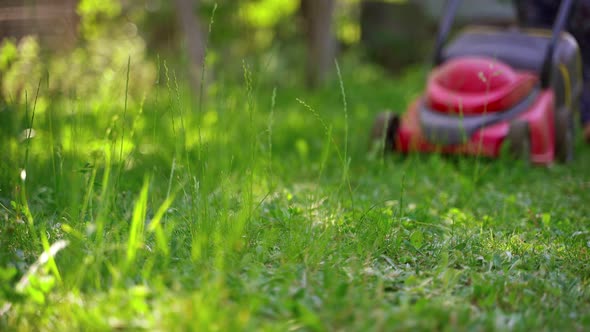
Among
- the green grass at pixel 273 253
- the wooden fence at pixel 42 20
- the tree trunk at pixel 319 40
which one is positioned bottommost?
the tree trunk at pixel 319 40

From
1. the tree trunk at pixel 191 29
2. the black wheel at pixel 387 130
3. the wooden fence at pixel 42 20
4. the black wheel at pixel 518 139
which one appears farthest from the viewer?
the tree trunk at pixel 191 29

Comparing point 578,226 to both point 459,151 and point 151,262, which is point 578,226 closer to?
point 459,151

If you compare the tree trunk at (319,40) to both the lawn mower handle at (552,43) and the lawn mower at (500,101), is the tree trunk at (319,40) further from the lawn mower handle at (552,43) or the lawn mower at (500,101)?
the lawn mower handle at (552,43)

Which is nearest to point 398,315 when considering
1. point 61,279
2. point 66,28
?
point 61,279

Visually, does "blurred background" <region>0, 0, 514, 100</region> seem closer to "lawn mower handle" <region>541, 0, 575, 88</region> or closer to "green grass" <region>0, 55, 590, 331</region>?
"green grass" <region>0, 55, 590, 331</region>

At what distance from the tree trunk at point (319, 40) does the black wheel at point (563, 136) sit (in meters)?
3.39

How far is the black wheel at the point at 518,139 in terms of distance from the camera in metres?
3.01

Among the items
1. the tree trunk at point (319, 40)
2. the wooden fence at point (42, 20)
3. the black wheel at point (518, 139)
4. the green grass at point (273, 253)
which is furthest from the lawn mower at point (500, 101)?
the tree trunk at point (319, 40)

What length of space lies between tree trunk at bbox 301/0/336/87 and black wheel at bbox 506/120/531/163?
3589mm

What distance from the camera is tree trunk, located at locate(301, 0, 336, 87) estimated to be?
6.43 meters

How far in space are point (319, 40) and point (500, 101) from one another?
3.58 metres

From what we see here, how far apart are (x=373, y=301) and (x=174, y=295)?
43 centimetres

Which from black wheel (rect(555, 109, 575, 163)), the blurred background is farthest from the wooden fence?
black wheel (rect(555, 109, 575, 163))

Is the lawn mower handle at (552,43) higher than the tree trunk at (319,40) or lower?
higher
